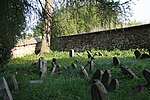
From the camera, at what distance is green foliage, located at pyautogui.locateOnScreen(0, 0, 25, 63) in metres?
6.07

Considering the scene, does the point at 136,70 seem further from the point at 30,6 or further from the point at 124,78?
the point at 30,6

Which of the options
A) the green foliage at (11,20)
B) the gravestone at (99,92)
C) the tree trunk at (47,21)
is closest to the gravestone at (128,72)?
the tree trunk at (47,21)

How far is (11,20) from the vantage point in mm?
6422

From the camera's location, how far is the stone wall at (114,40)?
17.6 meters

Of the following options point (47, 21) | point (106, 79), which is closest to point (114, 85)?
point (106, 79)

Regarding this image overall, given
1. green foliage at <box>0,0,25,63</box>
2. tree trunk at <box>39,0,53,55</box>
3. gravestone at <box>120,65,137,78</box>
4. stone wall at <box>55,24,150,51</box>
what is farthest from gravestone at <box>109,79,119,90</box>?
stone wall at <box>55,24,150,51</box>

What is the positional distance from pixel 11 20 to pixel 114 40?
1328cm

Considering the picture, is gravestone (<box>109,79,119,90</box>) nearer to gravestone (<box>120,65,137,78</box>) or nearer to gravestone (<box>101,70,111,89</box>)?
gravestone (<box>101,70,111,89</box>)

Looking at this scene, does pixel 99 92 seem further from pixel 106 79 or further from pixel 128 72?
pixel 128 72

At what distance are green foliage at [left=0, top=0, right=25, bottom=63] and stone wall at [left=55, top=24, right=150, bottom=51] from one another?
30.2 feet

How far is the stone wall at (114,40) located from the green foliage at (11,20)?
9.20 m

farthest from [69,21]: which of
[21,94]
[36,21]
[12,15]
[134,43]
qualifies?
[134,43]

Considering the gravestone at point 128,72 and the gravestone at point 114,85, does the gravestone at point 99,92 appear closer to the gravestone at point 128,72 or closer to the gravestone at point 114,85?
the gravestone at point 114,85

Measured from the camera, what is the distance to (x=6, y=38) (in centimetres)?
677
